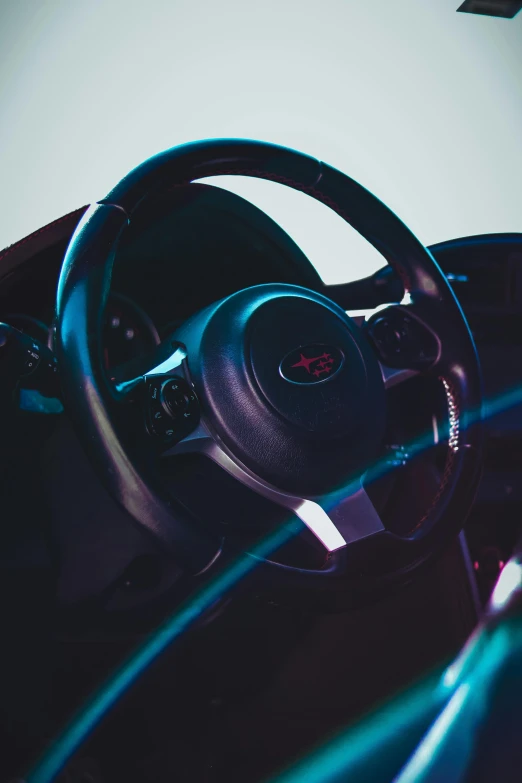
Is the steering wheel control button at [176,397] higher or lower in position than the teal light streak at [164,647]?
higher

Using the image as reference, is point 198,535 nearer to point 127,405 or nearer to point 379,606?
point 127,405

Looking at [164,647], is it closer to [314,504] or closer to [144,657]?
[144,657]

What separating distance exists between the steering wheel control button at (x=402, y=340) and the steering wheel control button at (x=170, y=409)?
11.7 inches

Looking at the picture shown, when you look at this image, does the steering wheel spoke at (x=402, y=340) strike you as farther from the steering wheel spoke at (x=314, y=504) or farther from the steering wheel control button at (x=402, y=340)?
the steering wheel spoke at (x=314, y=504)

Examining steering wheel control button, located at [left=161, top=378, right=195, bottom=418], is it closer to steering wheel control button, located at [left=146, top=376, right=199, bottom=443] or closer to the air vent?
steering wheel control button, located at [left=146, top=376, right=199, bottom=443]

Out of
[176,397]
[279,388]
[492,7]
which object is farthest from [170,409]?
[492,7]

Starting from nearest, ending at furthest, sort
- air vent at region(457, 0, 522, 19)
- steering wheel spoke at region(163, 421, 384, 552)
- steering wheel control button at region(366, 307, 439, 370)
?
steering wheel spoke at region(163, 421, 384, 552)
steering wheel control button at region(366, 307, 439, 370)
air vent at region(457, 0, 522, 19)

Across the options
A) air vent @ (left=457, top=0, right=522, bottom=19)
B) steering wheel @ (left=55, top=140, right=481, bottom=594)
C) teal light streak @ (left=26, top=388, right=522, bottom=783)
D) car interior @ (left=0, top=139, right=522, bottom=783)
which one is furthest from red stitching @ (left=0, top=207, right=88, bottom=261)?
air vent @ (left=457, top=0, right=522, bottom=19)

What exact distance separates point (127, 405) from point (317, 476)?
238 millimetres

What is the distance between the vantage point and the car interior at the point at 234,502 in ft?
1.66

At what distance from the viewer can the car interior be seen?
51 centimetres

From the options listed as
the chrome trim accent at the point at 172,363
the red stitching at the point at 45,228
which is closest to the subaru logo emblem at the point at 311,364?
the chrome trim accent at the point at 172,363

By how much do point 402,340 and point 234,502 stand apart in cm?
31

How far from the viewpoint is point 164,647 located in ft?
2.05
